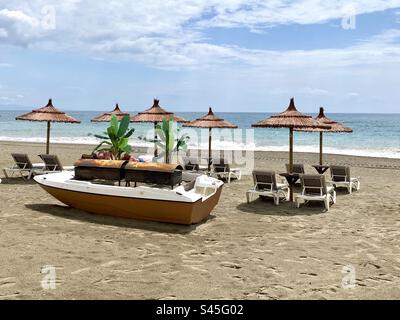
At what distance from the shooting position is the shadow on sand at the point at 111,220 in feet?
24.0

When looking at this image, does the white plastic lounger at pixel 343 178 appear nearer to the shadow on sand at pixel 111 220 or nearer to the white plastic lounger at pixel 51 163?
the shadow on sand at pixel 111 220

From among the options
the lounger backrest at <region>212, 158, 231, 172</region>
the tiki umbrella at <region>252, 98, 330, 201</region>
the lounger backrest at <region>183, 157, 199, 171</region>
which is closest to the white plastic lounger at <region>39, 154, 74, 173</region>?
the lounger backrest at <region>183, 157, 199, 171</region>

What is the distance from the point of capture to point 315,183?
30.6 feet

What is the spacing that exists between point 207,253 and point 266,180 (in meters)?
4.14

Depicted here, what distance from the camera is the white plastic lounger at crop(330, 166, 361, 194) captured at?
38.2 feet

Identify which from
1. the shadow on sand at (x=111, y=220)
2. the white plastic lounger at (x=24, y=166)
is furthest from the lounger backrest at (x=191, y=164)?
the shadow on sand at (x=111, y=220)

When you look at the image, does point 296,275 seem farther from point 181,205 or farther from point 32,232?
point 32,232

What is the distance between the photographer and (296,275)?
5.18 m

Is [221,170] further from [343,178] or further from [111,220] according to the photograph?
[111,220]

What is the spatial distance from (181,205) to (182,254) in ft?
4.36

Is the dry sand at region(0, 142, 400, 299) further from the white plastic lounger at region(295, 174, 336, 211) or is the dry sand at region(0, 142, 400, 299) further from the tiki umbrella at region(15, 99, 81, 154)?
the tiki umbrella at region(15, 99, 81, 154)

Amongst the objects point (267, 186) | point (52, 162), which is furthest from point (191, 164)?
point (52, 162)

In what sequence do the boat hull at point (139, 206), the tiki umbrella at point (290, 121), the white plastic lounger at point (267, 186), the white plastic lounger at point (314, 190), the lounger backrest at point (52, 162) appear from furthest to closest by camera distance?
the lounger backrest at point (52, 162) < the white plastic lounger at point (267, 186) < the tiki umbrella at point (290, 121) < the white plastic lounger at point (314, 190) < the boat hull at point (139, 206)
